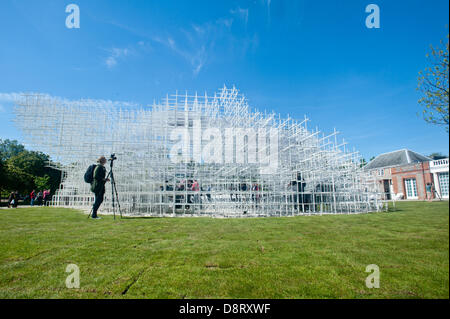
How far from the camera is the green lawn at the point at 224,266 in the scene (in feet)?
6.40

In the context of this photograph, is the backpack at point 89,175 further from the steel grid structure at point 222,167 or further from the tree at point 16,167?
the tree at point 16,167

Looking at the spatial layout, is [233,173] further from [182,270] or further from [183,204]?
[182,270]

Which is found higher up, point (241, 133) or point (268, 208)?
point (241, 133)

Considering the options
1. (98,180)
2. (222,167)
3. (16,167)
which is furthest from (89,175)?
(16,167)

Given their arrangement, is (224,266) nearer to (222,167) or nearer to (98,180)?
(98,180)

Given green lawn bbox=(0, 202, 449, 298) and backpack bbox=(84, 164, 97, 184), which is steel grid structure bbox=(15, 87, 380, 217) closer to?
backpack bbox=(84, 164, 97, 184)

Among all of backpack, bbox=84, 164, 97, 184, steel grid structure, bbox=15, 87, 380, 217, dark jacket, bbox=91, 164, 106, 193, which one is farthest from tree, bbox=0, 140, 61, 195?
dark jacket, bbox=91, 164, 106, 193

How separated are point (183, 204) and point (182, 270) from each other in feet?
21.9

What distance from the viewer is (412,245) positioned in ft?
11.5

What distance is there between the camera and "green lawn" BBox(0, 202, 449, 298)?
6.40 feet

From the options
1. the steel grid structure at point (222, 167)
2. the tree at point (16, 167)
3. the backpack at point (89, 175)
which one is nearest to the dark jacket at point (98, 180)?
the backpack at point (89, 175)

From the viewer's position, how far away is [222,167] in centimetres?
1084

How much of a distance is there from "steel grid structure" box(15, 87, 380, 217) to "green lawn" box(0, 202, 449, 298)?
539 centimetres
